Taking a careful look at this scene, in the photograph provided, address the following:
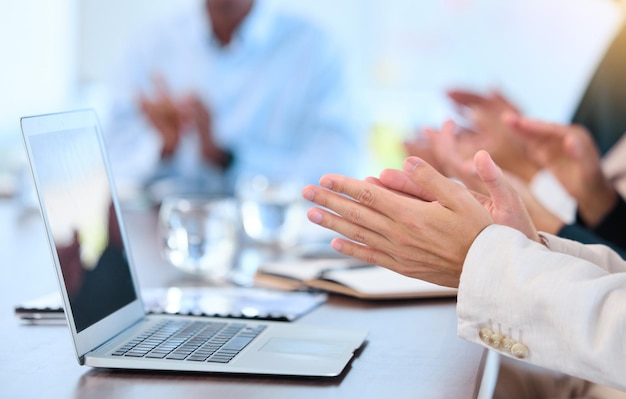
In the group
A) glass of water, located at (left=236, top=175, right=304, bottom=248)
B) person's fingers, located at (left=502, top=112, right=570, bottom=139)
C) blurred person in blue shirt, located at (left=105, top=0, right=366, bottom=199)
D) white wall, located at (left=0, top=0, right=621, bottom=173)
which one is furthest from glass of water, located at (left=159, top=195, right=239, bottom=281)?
white wall, located at (left=0, top=0, right=621, bottom=173)

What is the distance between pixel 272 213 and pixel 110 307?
806 mm

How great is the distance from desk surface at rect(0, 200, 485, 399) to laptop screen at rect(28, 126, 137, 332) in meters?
0.07

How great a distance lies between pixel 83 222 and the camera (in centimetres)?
91

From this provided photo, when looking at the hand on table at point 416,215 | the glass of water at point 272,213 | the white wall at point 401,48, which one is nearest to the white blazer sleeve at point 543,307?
the hand on table at point 416,215

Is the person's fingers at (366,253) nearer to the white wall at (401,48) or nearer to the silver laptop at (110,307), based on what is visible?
the silver laptop at (110,307)

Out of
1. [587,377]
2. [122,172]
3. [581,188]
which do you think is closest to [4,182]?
[122,172]

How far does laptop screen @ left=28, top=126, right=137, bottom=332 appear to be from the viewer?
0.85 metres

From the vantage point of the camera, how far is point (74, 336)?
829mm

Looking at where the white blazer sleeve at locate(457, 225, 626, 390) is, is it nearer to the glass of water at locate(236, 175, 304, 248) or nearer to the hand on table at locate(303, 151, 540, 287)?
the hand on table at locate(303, 151, 540, 287)

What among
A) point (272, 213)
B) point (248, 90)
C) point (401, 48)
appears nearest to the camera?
point (272, 213)

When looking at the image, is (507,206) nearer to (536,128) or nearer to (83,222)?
(83,222)

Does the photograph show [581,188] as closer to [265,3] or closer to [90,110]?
[90,110]

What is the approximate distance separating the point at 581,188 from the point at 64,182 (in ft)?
3.94

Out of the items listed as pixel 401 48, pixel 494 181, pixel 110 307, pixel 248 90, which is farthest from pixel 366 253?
pixel 401 48
